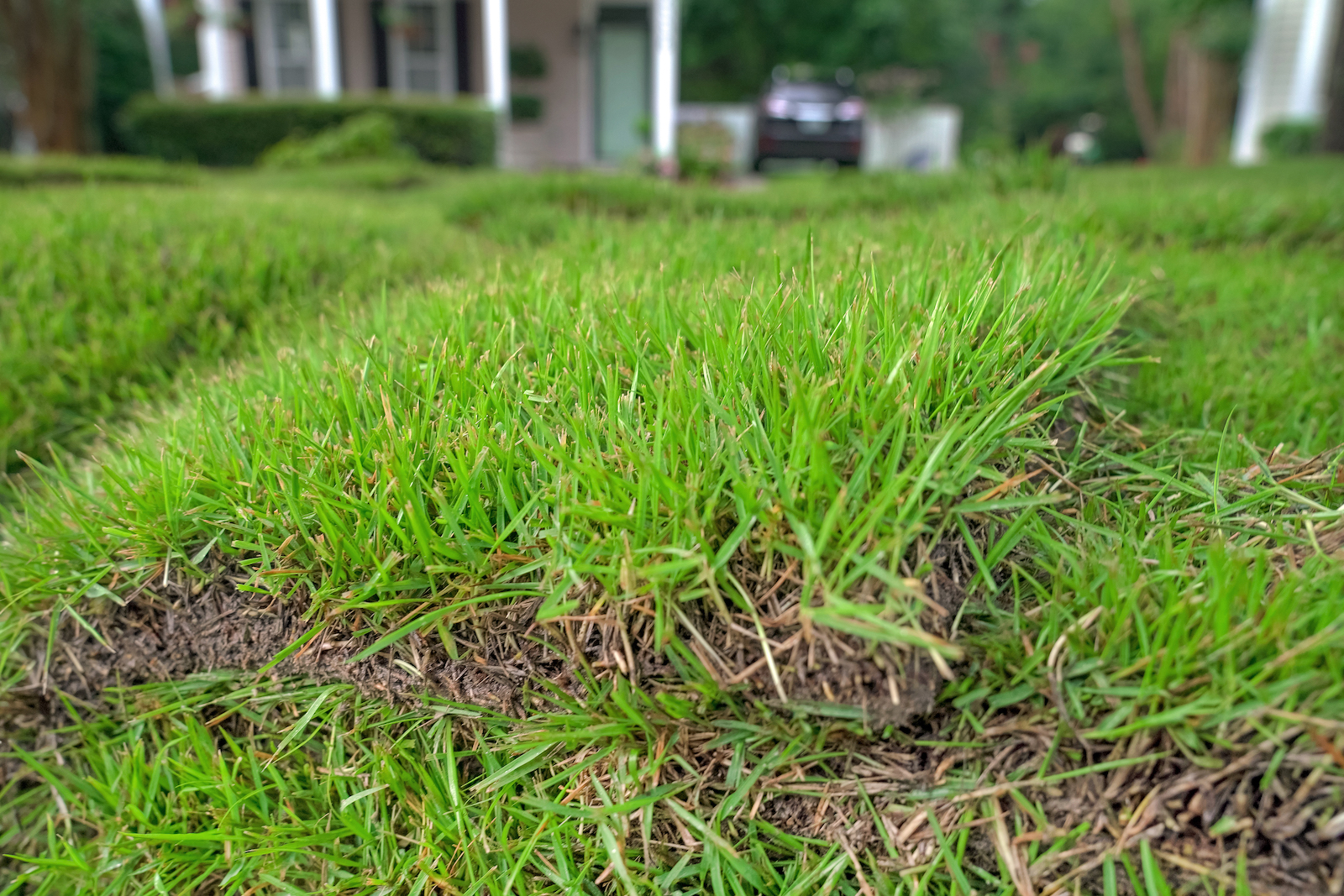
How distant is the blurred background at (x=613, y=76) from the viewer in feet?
40.0

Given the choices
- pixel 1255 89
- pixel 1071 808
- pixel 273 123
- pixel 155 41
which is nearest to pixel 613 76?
pixel 273 123

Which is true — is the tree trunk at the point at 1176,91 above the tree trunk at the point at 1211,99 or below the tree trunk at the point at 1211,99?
above

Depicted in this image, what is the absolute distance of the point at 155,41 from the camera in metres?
16.9

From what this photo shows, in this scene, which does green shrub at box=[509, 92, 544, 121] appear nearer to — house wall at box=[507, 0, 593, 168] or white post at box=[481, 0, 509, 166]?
house wall at box=[507, 0, 593, 168]

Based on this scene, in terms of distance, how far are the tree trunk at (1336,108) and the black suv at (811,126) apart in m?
8.62

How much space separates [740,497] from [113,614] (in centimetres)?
117

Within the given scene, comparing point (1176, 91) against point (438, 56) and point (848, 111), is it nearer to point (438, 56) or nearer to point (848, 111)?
point (848, 111)

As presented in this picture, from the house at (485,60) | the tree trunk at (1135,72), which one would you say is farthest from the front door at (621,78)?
the tree trunk at (1135,72)

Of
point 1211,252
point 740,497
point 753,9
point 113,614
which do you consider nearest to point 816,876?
point 740,497

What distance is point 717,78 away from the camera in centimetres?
2825

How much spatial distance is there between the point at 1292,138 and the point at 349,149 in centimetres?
1432

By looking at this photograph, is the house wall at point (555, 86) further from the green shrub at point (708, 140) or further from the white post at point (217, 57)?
the white post at point (217, 57)

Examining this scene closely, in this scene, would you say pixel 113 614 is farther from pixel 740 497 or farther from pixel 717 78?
pixel 717 78

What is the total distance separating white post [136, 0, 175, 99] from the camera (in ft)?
55.2
